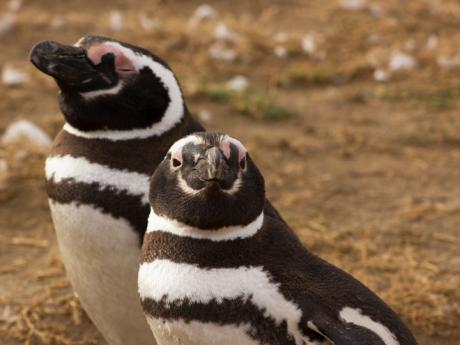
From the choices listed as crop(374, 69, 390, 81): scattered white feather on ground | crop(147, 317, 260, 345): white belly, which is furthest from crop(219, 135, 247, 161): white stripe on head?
crop(374, 69, 390, 81): scattered white feather on ground

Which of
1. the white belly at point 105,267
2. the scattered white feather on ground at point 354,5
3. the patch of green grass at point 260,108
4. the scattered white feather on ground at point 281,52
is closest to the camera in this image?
the white belly at point 105,267

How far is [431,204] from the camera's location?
201 inches

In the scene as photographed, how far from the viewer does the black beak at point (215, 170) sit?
7.93ft

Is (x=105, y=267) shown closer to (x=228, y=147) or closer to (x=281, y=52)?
(x=228, y=147)

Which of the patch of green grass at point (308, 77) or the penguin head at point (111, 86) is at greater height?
the penguin head at point (111, 86)

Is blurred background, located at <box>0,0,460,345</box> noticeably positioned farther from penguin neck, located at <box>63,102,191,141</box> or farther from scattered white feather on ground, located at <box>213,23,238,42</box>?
penguin neck, located at <box>63,102,191,141</box>

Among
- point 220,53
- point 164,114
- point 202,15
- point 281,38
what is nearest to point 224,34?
point 220,53

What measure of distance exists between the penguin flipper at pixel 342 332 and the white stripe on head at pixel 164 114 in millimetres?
1034

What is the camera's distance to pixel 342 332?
247cm

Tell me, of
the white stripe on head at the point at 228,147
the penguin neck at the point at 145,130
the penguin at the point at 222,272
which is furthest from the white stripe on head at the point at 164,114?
the white stripe on head at the point at 228,147

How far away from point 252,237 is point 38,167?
290 centimetres

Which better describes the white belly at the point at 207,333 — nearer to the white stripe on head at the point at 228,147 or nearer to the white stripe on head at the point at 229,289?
the white stripe on head at the point at 229,289

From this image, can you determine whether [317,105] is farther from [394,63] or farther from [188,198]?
[188,198]

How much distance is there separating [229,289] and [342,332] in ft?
1.08
